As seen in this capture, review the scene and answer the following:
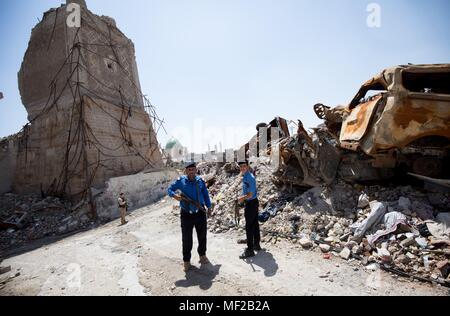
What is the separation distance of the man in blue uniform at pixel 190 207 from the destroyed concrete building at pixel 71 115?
265 inches

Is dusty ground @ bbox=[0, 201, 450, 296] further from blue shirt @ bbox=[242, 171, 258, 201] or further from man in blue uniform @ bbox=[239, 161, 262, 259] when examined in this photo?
blue shirt @ bbox=[242, 171, 258, 201]

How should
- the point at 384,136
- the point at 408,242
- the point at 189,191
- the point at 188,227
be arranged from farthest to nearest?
the point at 384,136
the point at 189,191
the point at 188,227
the point at 408,242

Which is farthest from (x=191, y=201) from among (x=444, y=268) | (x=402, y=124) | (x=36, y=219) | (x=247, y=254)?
(x=36, y=219)

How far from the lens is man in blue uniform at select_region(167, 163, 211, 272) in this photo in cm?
345

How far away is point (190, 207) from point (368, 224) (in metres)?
2.81

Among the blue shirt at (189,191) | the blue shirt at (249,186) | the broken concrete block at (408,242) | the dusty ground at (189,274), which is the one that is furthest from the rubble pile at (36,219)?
the broken concrete block at (408,242)

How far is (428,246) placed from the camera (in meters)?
3.18

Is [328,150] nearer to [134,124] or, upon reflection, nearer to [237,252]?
[237,252]

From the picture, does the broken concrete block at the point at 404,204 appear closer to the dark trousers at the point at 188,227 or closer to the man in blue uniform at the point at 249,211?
the man in blue uniform at the point at 249,211

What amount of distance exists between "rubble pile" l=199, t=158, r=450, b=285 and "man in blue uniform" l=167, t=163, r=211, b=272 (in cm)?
148

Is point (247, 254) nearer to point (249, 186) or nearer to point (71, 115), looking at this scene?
A: point (249, 186)

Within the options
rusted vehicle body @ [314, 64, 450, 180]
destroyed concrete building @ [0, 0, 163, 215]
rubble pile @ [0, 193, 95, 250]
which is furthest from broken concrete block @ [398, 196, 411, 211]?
destroyed concrete building @ [0, 0, 163, 215]

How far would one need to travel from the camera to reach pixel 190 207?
3.47m
